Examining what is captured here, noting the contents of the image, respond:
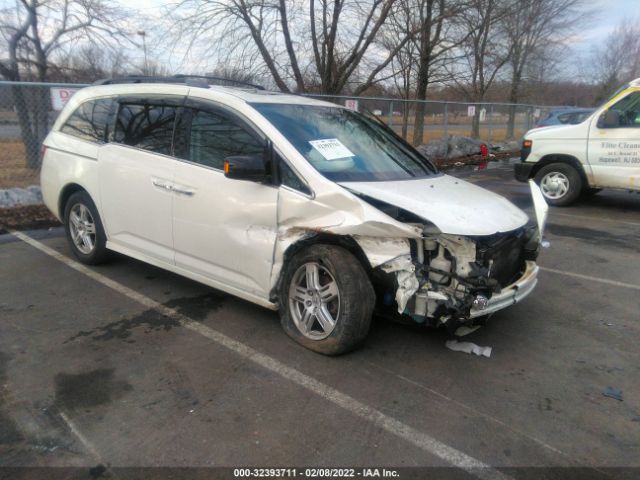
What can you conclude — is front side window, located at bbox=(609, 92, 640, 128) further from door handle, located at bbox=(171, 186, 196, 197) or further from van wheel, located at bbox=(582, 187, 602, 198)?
door handle, located at bbox=(171, 186, 196, 197)

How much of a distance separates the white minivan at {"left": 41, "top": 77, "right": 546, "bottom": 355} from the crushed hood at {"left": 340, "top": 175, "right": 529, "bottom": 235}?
15 mm

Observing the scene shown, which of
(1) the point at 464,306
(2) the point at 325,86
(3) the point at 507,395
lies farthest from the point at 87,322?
(2) the point at 325,86

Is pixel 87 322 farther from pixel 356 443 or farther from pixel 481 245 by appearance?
pixel 481 245

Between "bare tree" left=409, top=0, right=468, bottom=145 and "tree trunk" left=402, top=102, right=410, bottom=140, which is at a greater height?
"bare tree" left=409, top=0, right=468, bottom=145

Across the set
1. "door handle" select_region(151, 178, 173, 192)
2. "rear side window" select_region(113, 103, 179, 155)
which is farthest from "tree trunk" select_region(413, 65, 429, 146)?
"door handle" select_region(151, 178, 173, 192)

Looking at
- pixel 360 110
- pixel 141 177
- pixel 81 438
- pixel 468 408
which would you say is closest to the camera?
pixel 81 438

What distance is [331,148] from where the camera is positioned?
12.4ft

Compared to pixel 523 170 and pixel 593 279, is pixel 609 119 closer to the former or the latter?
pixel 523 170

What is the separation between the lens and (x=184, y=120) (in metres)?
4.11

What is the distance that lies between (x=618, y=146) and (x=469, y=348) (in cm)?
611

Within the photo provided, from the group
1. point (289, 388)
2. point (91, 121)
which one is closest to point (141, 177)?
point (91, 121)

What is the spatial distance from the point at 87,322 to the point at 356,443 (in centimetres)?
245

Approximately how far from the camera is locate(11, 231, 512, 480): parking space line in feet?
8.13

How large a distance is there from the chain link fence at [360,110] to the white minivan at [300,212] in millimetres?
2128
